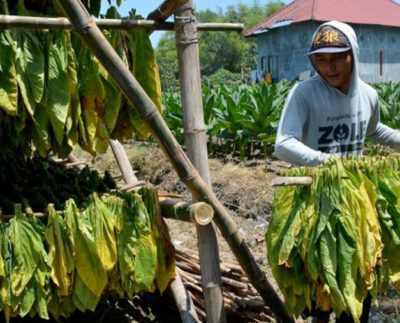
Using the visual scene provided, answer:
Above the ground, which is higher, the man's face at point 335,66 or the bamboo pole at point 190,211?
the man's face at point 335,66

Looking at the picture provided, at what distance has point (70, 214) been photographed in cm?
247

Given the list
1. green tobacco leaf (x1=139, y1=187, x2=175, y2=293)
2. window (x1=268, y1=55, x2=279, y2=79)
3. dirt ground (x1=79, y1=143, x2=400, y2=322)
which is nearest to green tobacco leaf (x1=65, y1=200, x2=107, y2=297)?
green tobacco leaf (x1=139, y1=187, x2=175, y2=293)

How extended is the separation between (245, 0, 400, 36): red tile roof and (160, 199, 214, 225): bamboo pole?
23991mm

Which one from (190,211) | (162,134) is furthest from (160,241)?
(162,134)

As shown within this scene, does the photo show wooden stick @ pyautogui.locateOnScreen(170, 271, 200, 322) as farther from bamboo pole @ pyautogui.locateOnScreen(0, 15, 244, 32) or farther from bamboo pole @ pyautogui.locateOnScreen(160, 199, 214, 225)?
bamboo pole @ pyautogui.locateOnScreen(0, 15, 244, 32)

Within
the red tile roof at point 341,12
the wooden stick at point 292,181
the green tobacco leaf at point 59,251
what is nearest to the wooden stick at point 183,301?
the green tobacco leaf at point 59,251

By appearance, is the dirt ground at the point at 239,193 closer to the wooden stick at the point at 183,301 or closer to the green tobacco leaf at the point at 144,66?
the wooden stick at the point at 183,301

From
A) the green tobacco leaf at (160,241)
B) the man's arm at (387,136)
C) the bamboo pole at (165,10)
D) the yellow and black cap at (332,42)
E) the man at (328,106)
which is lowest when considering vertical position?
the green tobacco leaf at (160,241)

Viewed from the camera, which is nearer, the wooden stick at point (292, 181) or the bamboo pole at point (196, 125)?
the wooden stick at point (292, 181)

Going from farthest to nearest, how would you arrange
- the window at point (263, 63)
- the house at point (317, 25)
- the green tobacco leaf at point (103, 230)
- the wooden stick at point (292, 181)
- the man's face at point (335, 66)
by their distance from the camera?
the window at point (263, 63), the house at point (317, 25), the man's face at point (335, 66), the green tobacco leaf at point (103, 230), the wooden stick at point (292, 181)

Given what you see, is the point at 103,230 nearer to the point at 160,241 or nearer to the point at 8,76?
the point at 160,241

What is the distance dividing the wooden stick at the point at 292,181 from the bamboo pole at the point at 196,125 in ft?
1.68

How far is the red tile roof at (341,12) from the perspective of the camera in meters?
26.5

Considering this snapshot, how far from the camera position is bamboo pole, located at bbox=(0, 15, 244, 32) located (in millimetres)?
2248
